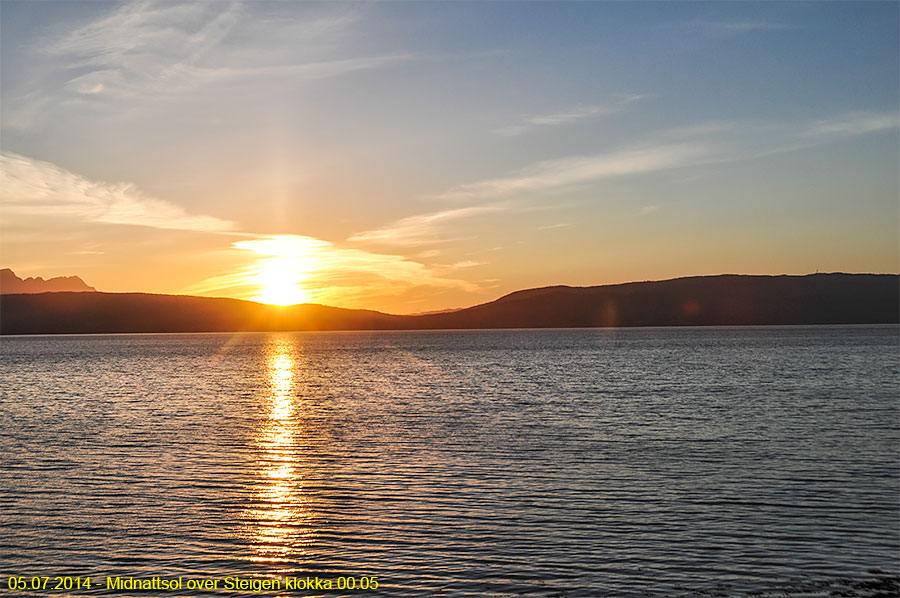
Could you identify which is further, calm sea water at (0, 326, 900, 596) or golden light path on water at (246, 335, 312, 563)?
golden light path on water at (246, 335, 312, 563)

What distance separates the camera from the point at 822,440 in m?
37.7

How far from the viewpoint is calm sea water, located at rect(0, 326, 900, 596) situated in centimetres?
1845

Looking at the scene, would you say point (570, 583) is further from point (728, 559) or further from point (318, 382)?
point (318, 382)

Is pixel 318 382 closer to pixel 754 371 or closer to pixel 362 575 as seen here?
pixel 754 371

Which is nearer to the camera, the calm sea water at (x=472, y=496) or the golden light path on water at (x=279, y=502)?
the calm sea water at (x=472, y=496)

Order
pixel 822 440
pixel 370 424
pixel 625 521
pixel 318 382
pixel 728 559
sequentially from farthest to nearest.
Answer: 1. pixel 318 382
2. pixel 370 424
3. pixel 822 440
4. pixel 625 521
5. pixel 728 559

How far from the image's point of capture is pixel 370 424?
47219mm

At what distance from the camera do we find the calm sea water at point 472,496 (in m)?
18.5

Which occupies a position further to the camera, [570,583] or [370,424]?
[370,424]

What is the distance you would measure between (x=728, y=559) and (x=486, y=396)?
47638mm

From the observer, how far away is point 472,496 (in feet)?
85.0

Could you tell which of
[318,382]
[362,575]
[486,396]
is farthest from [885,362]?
[362,575]

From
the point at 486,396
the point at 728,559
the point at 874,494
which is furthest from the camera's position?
the point at 486,396

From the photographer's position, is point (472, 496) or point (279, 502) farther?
point (472, 496)
